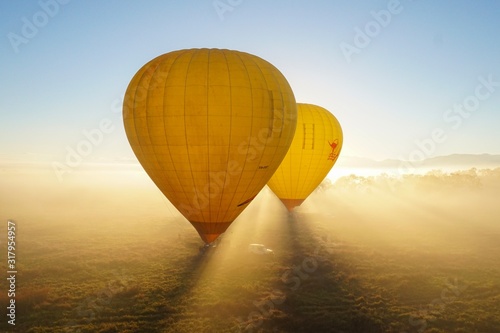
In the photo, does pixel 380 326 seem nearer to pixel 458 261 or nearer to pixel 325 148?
pixel 458 261

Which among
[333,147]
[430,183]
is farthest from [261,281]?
[430,183]

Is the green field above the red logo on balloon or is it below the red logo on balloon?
below

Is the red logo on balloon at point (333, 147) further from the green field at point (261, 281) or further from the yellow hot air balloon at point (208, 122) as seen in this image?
the yellow hot air balloon at point (208, 122)

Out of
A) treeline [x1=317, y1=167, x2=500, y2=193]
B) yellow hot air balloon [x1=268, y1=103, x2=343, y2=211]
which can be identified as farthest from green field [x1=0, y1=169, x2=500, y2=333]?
treeline [x1=317, y1=167, x2=500, y2=193]

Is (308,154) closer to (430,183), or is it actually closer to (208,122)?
(208,122)

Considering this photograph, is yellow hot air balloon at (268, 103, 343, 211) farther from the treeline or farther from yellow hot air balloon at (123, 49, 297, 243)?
the treeline
